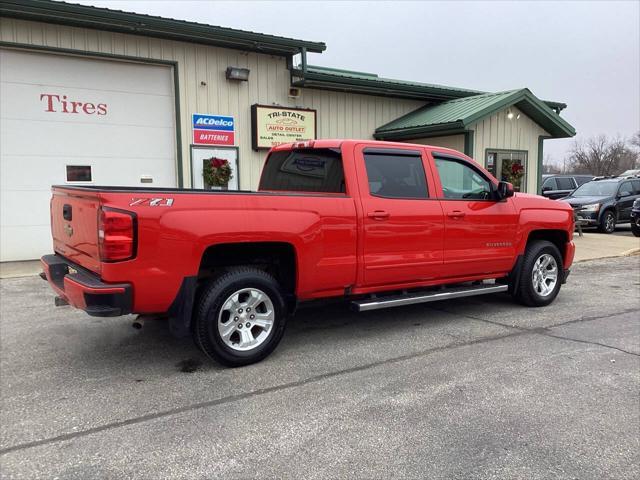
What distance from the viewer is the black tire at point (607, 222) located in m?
16.5

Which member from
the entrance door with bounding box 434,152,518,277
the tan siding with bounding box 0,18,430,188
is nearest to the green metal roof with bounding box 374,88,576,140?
the tan siding with bounding box 0,18,430,188

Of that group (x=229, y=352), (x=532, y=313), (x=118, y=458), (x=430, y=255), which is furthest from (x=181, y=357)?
(x=532, y=313)

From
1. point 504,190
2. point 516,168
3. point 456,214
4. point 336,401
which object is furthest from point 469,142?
point 336,401

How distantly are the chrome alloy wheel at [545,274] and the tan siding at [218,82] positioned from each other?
23.1ft

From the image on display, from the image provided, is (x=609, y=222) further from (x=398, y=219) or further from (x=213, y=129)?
(x=398, y=219)

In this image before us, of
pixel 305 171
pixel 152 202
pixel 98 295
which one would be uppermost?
pixel 305 171

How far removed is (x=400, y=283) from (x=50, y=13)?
7.97 meters

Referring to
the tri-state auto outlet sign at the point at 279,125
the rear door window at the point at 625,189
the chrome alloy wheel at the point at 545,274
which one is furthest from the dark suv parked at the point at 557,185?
the chrome alloy wheel at the point at 545,274

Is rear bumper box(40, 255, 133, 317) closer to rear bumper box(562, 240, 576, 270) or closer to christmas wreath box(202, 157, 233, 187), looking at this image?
rear bumper box(562, 240, 576, 270)

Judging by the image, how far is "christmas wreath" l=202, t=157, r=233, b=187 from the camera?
1109 centimetres

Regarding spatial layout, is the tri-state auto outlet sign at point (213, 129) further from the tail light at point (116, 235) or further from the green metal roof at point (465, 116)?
the tail light at point (116, 235)

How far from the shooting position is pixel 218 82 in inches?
440

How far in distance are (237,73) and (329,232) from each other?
746cm

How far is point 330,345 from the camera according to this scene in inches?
200
